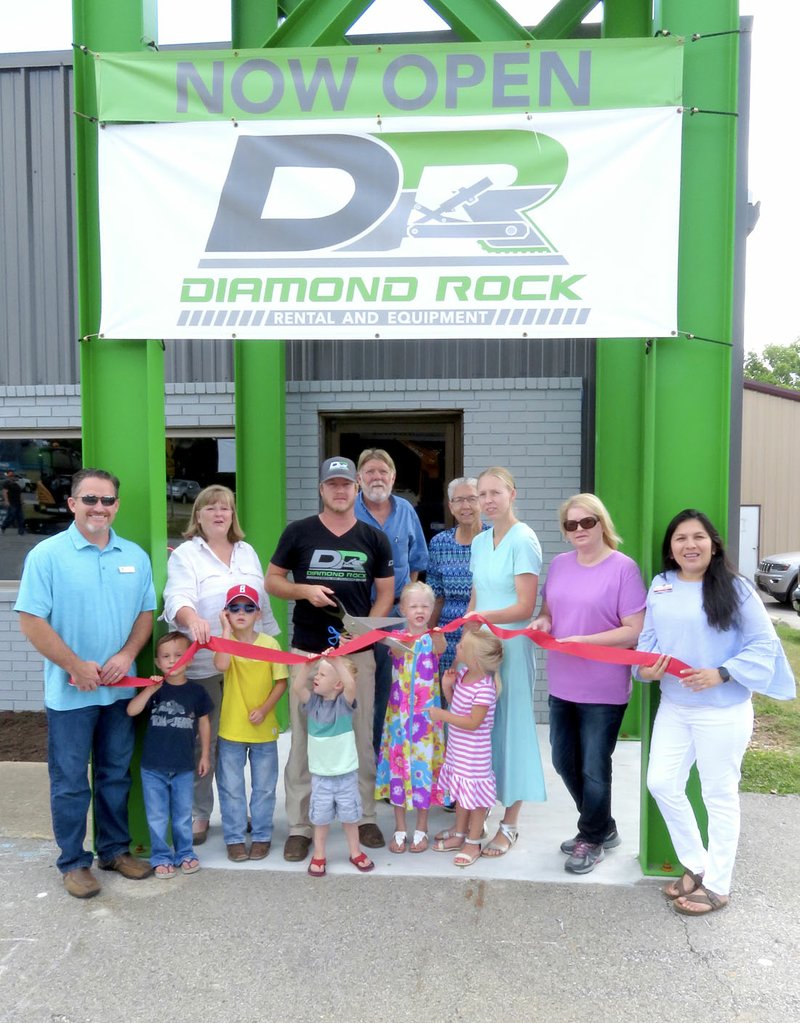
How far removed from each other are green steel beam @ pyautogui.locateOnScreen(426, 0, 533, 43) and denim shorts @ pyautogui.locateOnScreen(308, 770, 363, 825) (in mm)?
4019

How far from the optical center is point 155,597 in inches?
161

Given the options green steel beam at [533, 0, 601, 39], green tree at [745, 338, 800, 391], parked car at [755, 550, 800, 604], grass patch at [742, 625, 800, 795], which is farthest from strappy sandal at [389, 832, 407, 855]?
green tree at [745, 338, 800, 391]

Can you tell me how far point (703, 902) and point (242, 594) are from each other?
98.2 inches

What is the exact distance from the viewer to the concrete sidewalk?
3.06 meters

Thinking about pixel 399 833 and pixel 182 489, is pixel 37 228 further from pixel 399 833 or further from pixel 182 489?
pixel 399 833

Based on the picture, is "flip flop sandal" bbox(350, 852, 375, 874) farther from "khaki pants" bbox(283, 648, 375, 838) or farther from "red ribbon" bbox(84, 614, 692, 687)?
"red ribbon" bbox(84, 614, 692, 687)

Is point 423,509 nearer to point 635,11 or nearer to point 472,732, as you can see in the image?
point 472,732

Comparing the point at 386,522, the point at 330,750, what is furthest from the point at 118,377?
the point at 330,750

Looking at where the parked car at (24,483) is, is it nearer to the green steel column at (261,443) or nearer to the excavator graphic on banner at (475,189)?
the green steel column at (261,443)

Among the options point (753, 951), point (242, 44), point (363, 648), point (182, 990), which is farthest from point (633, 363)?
point (182, 990)

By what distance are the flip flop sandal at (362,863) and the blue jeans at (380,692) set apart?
601 millimetres

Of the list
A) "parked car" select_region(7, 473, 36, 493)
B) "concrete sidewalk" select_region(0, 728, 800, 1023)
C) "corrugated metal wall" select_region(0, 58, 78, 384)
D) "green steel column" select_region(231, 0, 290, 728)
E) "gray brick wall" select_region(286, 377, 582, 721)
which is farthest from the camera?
"parked car" select_region(7, 473, 36, 493)

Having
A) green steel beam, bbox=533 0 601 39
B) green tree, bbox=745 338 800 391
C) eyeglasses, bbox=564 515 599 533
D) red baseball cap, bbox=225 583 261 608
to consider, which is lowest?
red baseball cap, bbox=225 583 261 608

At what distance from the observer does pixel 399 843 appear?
14.0 ft
